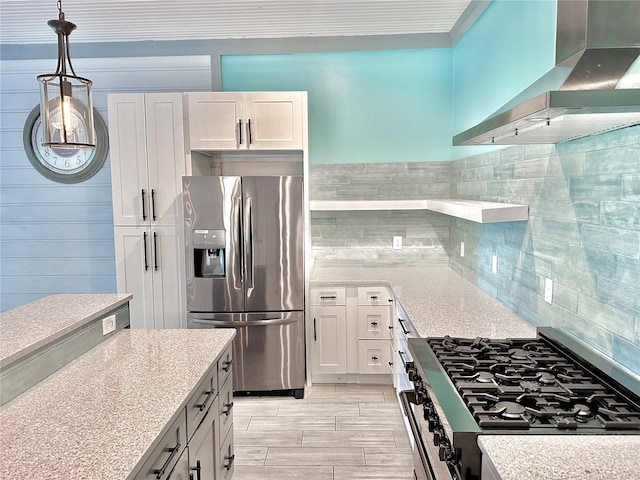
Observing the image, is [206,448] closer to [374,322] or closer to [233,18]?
[374,322]

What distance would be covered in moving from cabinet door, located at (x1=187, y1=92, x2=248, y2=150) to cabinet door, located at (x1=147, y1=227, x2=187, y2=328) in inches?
30.4

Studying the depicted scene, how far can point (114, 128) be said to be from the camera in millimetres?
3844

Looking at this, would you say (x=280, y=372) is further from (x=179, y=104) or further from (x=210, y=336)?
(x=179, y=104)

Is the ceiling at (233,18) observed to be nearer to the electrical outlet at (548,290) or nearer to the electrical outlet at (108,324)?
the electrical outlet at (548,290)

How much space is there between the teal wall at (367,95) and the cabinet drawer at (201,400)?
271 centimetres

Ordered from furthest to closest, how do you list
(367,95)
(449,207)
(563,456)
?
(367,95), (449,207), (563,456)

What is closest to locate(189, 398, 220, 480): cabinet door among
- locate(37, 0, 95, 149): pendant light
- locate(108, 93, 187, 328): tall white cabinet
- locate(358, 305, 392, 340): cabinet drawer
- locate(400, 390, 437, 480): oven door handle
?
locate(400, 390, 437, 480): oven door handle

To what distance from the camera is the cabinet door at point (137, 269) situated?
3.91 metres

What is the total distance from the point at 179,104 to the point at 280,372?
2.25 meters

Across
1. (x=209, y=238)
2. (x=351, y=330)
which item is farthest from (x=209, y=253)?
(x=351, y=330)

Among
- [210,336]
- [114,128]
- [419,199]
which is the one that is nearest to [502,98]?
[419,199]

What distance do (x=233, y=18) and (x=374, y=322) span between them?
2.63m

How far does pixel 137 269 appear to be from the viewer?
3.94 m

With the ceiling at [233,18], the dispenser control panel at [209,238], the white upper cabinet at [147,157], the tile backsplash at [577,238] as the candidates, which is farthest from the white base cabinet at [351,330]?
the ceiling at [233,18]
